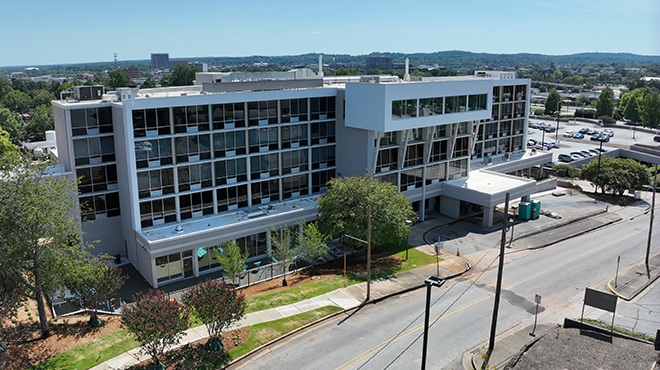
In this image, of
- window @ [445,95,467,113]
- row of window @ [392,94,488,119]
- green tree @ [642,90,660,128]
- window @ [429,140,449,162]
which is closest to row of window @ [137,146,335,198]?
row of window @ [392,94,488,119]

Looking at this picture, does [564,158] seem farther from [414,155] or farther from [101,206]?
[101,206]

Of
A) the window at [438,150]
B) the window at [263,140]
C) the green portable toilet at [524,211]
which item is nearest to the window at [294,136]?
the window at [263,140]

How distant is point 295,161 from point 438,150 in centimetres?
1608

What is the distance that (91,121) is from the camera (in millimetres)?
42531

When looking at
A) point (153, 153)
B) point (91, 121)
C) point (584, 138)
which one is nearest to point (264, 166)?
point (153, 153)

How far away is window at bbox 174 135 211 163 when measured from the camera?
142 feet

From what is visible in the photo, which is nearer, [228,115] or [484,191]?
[228,115]

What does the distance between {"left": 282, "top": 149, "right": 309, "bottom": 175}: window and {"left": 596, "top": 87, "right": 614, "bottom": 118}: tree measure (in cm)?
12947

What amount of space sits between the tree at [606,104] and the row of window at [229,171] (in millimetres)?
126750

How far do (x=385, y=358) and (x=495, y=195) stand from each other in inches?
1177

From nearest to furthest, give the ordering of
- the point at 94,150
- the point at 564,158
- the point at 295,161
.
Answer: the point at 94,150
the point at 295,161
the point at 564,158

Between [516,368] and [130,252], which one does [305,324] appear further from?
[130,252]

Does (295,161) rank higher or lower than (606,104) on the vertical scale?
lower

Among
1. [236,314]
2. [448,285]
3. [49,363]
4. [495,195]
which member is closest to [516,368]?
[448,285]
